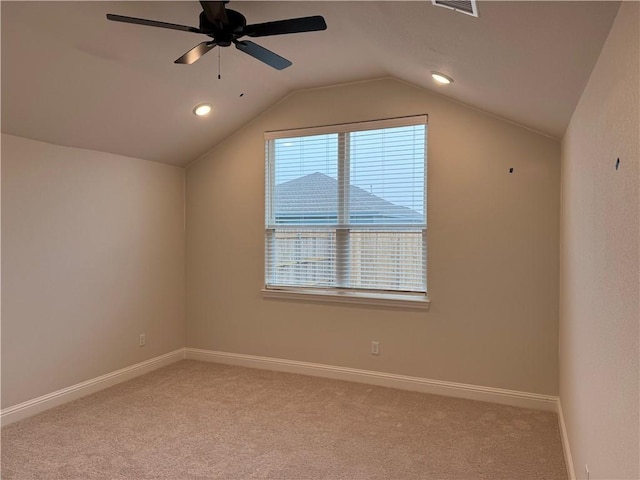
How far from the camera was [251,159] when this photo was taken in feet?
14.8

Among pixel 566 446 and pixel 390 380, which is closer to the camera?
pixel 566 446

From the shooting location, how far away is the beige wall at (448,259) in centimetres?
346

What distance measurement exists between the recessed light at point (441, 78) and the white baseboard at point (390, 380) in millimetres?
2436

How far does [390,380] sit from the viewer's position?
13.0 ft

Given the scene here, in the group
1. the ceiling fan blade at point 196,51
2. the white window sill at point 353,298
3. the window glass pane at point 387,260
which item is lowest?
the white window sill at point 353,298

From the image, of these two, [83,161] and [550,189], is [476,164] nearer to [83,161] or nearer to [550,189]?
[550,189]

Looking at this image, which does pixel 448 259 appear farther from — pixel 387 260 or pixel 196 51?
pixel 196 51

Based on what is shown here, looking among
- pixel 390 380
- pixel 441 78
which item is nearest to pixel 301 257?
pixel 390 380

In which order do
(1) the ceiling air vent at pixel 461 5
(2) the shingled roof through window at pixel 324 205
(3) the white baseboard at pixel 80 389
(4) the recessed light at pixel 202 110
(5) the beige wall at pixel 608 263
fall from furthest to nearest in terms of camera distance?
(2) the shingled roof through window at pixel 324 205 → (4) the recessed light at pixel 202 110 → (3) the white baseboard at pixel 80 389 → (1) the ceiling air vent at pixel 461 5 → (5) the beige wall at pixel 608 263

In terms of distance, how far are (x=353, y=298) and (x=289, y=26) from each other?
2.48 m

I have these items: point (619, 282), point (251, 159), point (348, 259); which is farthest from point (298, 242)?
point (619, 282)

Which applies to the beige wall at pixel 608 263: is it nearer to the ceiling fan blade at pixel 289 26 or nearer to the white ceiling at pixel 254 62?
the white ceiling at pixel 254 62

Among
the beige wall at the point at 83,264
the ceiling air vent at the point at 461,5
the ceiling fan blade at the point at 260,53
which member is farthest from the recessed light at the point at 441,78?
the beige wall at the point at 83,264

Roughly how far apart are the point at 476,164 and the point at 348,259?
55.9 inches
